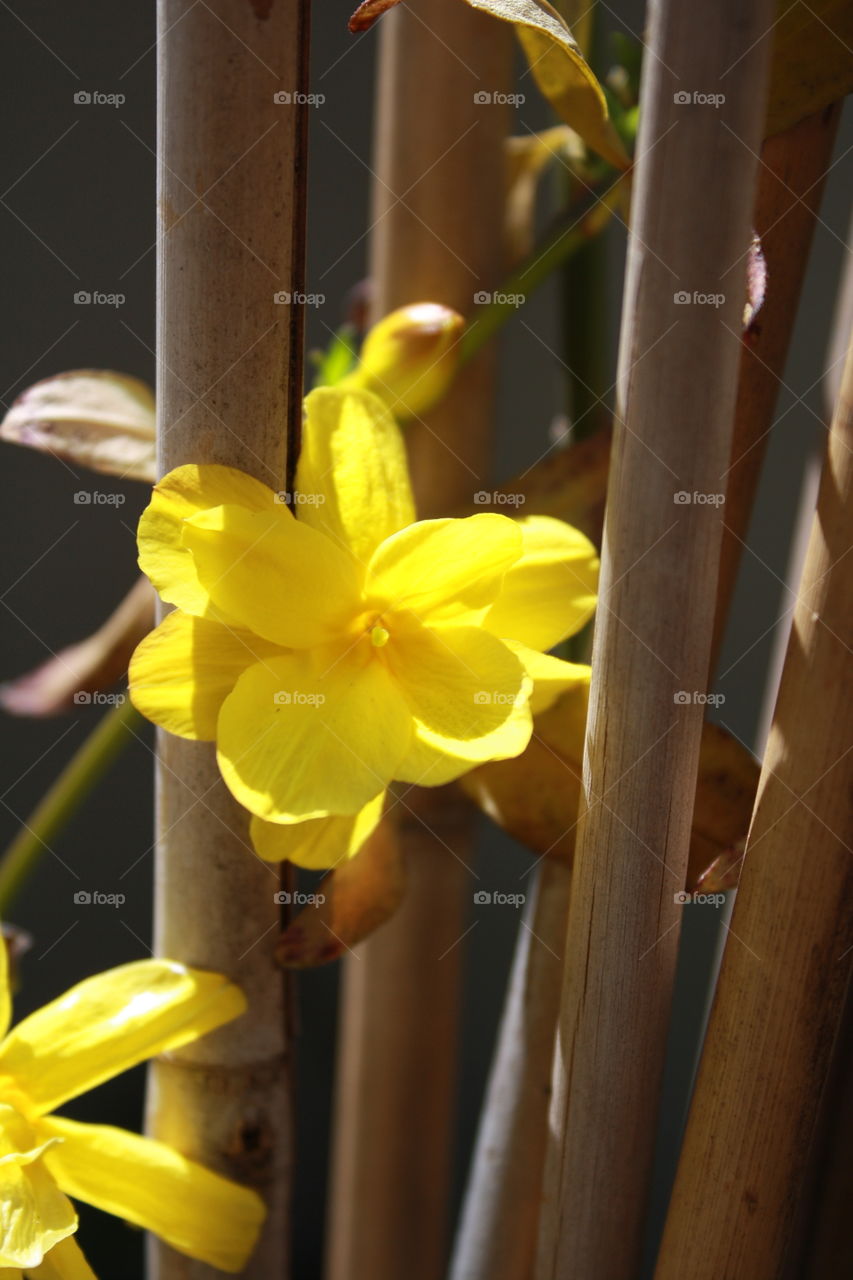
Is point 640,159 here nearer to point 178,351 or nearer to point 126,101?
point 178,351

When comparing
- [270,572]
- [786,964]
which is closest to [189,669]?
[270,572]

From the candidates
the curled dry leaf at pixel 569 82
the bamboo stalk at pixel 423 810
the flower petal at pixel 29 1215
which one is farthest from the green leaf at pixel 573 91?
the flower petal at pixel 29 1215

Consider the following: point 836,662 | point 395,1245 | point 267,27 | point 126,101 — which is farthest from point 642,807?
point 126,101

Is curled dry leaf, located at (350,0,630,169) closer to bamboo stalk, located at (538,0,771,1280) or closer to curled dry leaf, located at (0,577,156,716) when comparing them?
bamboo stalk, located at (538,0,771,1280)

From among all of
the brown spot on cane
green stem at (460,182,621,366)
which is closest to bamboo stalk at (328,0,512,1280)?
green stem at (460,182,621,366)

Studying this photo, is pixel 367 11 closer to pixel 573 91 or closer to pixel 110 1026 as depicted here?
pixel 573 91
